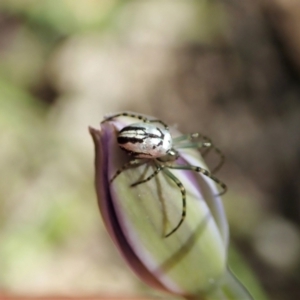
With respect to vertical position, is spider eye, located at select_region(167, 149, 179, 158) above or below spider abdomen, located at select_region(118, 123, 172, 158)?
below

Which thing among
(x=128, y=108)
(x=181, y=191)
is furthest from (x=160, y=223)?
(x=128, y=108)

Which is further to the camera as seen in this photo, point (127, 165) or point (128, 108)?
point (128, 108)

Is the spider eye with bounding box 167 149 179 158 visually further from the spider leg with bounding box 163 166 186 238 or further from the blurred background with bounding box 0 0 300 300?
the blurred background with bounding box 0 0 300 300

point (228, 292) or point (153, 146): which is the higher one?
point (153, 146)

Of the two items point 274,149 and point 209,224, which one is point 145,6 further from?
point 209,224

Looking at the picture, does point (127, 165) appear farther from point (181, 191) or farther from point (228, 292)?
point (228, 292)

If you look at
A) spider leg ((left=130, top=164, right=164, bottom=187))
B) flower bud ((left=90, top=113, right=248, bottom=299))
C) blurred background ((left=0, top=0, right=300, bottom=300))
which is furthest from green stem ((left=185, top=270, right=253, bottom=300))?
blurred background ((left=0, top=0, right=300, bottom=300))

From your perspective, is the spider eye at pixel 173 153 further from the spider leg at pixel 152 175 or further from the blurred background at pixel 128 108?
the blurred background at pixel 128 108
